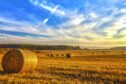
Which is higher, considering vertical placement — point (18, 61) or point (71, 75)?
point (18, 61)

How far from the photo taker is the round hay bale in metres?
18.7

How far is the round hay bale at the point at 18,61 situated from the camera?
61.4ft

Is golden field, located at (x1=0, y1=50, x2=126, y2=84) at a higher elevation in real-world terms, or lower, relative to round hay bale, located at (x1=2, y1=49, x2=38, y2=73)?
lower

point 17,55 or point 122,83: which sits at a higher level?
point 17,55

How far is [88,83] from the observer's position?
41.0ft

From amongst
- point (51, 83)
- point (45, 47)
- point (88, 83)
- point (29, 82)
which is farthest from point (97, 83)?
point (45, 47)

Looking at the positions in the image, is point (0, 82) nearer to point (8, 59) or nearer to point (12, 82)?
point (12, 82)

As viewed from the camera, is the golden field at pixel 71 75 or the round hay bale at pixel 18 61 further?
the round hay bale at pixel 18 61

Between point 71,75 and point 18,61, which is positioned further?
point 18,61

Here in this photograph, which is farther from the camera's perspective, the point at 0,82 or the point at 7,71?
the point at 7,71

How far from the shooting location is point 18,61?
1911cm

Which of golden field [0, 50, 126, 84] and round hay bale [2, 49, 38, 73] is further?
round hay bale [2, 49, 38, 73]

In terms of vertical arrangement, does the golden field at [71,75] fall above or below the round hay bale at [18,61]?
below

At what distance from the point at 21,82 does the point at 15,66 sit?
21.6 feet
